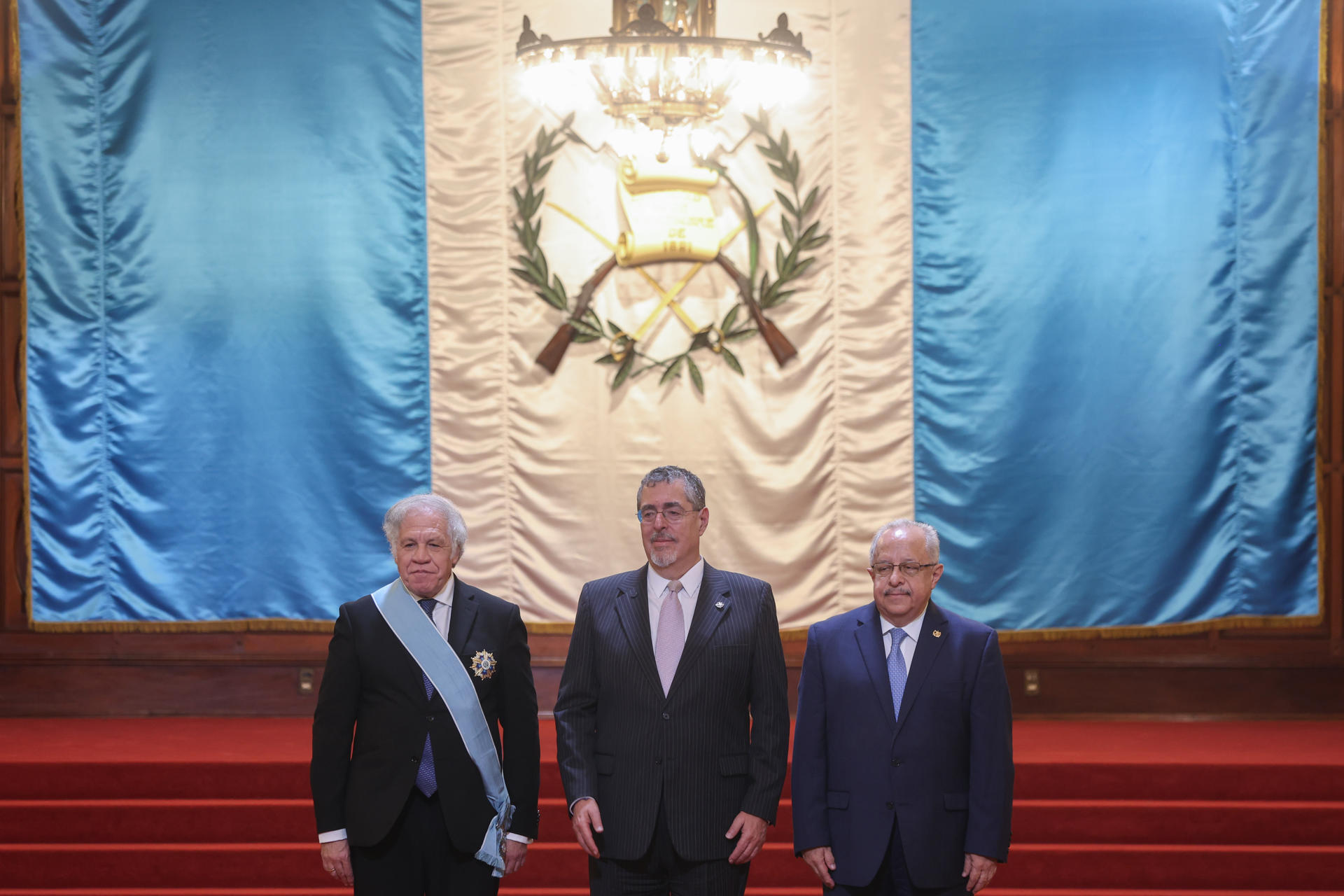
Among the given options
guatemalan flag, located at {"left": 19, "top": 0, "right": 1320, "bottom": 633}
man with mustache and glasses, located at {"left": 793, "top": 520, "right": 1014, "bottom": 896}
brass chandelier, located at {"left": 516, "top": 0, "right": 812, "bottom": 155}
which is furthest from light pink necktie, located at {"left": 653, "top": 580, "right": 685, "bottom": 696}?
guatemalan flag, located at {"left": 19, "top": 0, "right": 1320, "bottom": 633}

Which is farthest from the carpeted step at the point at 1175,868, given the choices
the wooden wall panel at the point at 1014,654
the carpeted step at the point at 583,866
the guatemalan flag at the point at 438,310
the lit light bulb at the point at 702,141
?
the lit light bulb at the point at 702,141

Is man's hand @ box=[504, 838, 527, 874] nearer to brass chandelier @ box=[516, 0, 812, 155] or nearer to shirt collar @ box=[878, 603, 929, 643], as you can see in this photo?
shirt collar @ box=[878, 603, 929, 643]

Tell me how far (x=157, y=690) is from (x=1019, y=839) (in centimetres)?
399

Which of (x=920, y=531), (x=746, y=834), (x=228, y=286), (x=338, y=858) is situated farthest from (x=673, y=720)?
(x=228, y=286)

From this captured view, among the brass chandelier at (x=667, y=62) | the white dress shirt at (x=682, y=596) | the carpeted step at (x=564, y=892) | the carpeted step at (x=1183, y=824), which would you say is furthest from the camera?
the brass chandelier at (x=667, y=62)

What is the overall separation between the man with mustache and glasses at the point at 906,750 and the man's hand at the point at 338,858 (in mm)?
1032

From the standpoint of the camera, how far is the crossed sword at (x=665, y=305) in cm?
613

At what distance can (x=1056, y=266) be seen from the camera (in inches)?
240

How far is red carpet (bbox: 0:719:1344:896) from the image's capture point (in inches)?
185

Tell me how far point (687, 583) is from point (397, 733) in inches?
29.8

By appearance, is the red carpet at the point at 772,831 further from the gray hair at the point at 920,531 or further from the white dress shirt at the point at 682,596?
the gray hair at the point at 920,531

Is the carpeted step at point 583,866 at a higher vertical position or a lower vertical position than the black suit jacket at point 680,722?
lower

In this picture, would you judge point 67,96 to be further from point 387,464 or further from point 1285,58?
point 1285,58

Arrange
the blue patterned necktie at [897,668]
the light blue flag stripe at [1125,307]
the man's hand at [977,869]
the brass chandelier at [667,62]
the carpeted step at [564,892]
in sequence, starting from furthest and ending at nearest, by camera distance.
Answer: the light blue flag stripe at [1125,307], the brass chandelier at [667,62], the carpeted step at [564,892], the blue patterned necktie at [897,668], the man's hand at [977,869]
